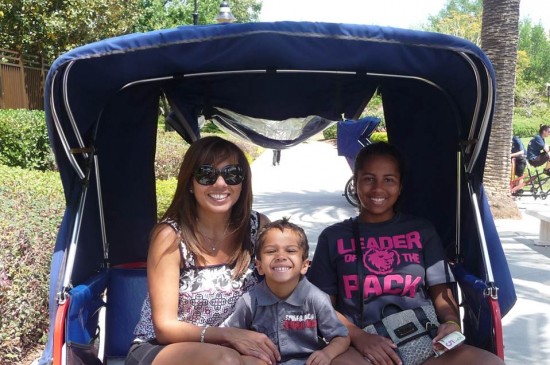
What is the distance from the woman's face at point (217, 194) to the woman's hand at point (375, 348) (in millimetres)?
831

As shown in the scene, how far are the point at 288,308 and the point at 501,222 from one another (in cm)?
774

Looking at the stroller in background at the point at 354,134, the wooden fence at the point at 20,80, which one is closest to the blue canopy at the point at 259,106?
the stroller in background at the point at 354,134

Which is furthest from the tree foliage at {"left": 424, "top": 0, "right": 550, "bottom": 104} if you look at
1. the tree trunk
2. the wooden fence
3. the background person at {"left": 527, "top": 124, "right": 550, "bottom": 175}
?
the tree trunk

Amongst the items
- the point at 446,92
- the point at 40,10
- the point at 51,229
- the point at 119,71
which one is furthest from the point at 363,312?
the point at 40,10

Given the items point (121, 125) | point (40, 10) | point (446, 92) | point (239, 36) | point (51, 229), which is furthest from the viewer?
point (40, 10)

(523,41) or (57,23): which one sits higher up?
(523,41)

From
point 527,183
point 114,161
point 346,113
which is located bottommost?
point 527,183

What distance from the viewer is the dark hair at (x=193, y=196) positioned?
283 cm

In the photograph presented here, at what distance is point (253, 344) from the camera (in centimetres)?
264

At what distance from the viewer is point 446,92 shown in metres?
3.33

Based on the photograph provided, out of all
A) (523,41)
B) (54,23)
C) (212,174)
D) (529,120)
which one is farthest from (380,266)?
(523,41)

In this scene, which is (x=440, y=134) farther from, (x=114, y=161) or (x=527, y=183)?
(x=527, y=183)

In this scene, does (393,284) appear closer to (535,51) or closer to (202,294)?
(202,294)

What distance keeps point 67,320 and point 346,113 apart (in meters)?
2.09
